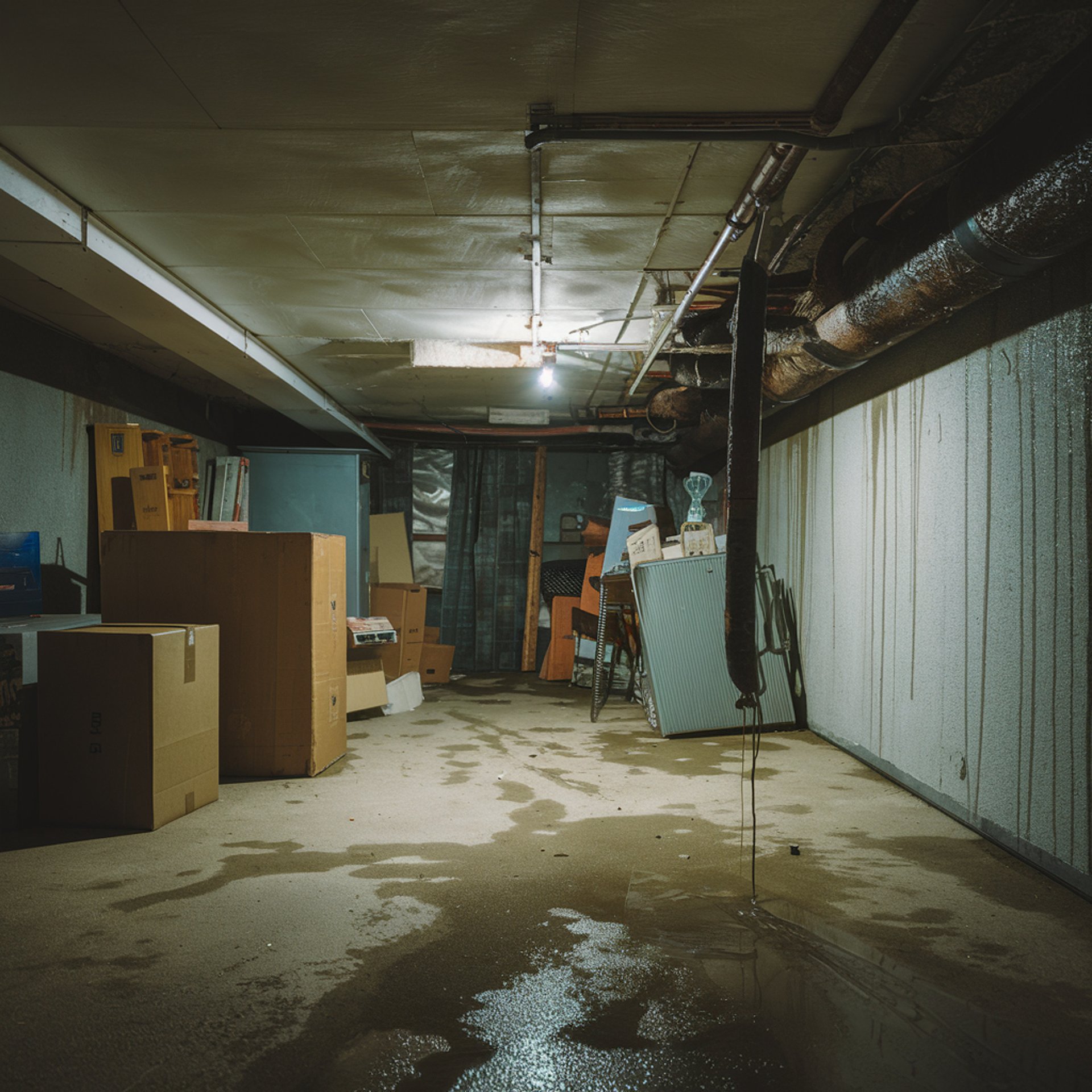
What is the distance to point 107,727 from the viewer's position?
2.92 m

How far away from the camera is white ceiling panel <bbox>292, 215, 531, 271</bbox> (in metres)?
3.02

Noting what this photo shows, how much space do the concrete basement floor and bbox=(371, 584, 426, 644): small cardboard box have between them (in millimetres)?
3196

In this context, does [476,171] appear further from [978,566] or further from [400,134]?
[978,566]

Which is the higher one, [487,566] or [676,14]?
[676,14]

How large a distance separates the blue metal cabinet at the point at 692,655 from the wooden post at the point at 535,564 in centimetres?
286

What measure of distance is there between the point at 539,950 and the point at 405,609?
4810mm

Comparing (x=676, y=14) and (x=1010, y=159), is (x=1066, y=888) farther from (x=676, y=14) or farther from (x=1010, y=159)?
(x=676, y=14)

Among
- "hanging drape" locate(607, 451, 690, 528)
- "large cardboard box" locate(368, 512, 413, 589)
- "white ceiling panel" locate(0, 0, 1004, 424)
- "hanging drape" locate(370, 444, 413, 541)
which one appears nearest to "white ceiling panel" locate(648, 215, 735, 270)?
"white ceiling panel" locate(0, 0, 1004, 424)

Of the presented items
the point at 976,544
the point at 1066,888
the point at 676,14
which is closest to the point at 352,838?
the point at 1066,888

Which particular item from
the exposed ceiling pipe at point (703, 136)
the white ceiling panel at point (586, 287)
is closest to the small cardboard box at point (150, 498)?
the white ceiling panel at point (586, 287)

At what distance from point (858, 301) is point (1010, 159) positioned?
0.86 metres

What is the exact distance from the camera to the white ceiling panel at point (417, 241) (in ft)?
9.92

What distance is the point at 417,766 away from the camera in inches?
156

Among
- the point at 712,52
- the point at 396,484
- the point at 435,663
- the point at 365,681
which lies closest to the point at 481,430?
the point at 396,484
